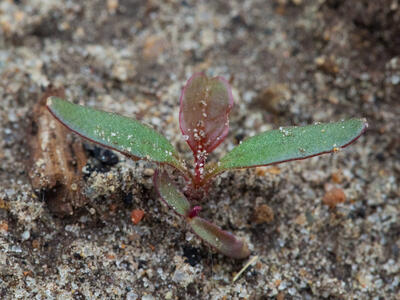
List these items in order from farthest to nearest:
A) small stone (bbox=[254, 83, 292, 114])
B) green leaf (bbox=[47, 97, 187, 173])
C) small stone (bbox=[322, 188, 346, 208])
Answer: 1. small stone (bbox=[254, 83, 292, 114])
2. small stone (bbox=[322, 188, 346, 208])
3. green leaf (bbox=[47, 97, 187, 173])

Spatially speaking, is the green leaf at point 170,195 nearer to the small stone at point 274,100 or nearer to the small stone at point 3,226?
the small stone at point 3,226

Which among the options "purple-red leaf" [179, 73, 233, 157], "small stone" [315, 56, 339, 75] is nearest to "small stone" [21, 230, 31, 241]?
"purple-red leaf" [179, 73, 233, 157]

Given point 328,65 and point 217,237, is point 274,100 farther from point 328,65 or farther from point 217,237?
point 217,237

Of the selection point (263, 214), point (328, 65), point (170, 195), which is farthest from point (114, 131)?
point (328, 65)

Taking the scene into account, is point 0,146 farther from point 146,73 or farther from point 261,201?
point 261,201

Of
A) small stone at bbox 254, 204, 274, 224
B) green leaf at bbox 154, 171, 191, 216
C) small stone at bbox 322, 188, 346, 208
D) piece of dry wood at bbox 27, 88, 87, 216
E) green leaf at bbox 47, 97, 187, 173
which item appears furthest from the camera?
small stone at bbox 322, 188, 346, 208

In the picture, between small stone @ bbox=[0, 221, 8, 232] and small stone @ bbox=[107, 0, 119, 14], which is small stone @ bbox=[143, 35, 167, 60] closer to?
small stone @ bbox=[107, 0, 119, 14]

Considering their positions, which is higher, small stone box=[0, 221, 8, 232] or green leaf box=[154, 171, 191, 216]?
green leaf box=[154, 171, 191, 216]

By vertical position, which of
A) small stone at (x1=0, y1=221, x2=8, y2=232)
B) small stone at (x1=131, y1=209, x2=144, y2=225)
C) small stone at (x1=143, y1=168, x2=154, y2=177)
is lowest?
small stone at (x1=0, y1=221, x2=8, y2=232)
